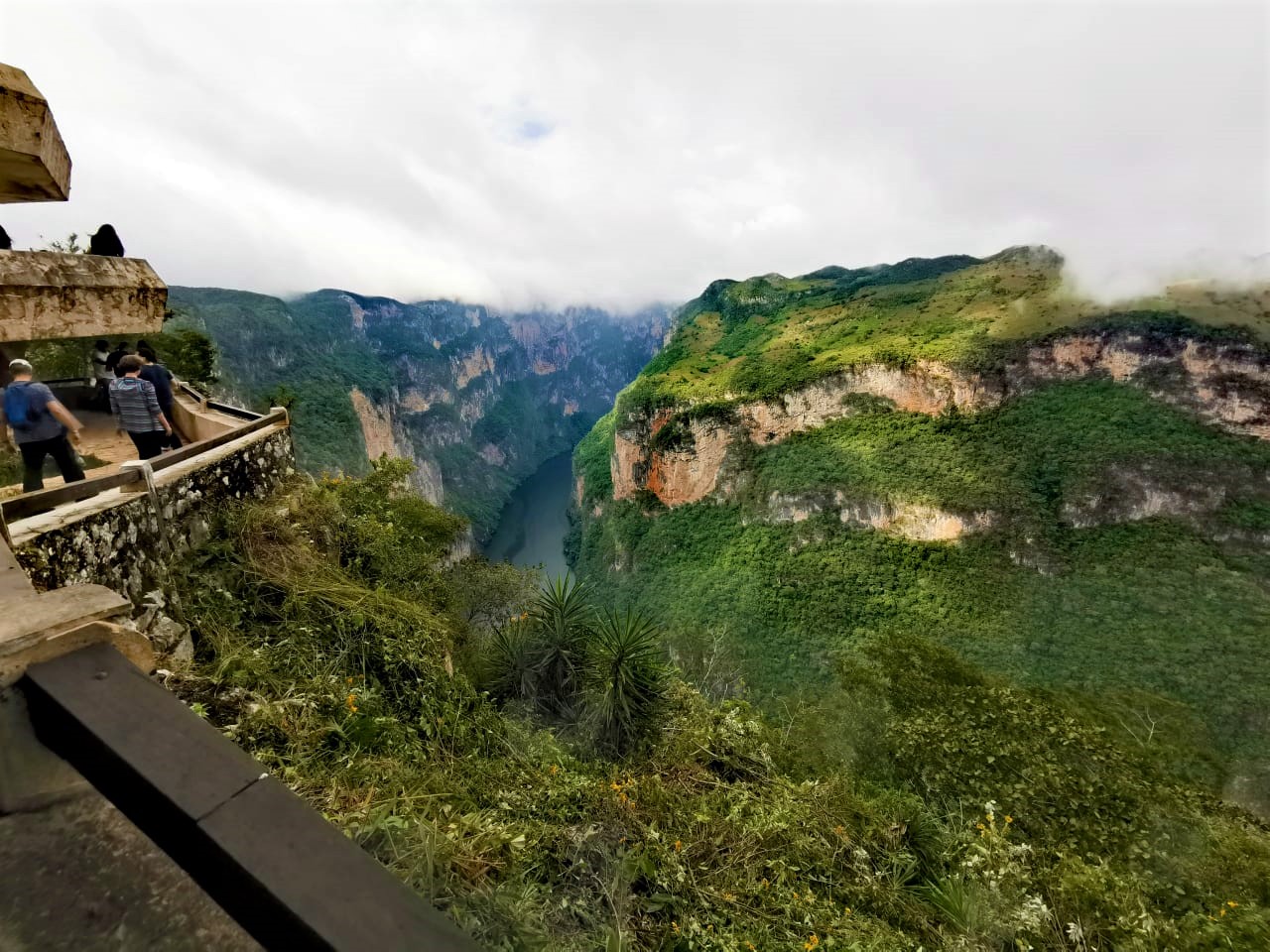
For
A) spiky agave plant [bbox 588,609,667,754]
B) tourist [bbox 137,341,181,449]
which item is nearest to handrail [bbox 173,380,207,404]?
tourist [bbox 137,341,181,449]

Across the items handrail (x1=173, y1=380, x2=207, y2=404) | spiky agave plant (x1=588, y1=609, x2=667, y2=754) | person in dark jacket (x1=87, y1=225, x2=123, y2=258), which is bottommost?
spiky agave plant (x1=588, y1=609, x2=667, y2=754)

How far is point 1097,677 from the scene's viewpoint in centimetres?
2688

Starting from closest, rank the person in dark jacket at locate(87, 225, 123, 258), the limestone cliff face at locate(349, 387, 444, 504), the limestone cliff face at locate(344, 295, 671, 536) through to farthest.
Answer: the person in dark jacket at locate(87, 225, 123, 258) → the limestone cliff face at locate(349, 387, 444, 504) → the limestone cliff face at locate(344, 295, 671, 536)

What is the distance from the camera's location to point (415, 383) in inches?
4003

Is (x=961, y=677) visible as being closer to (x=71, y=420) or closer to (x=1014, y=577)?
(x=1014, y=577)

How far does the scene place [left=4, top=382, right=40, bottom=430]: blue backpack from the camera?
453 cm

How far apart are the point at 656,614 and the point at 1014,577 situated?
81.2 feet

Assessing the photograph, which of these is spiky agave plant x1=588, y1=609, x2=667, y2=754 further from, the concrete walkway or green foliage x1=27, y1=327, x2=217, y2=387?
green foliage x1=27, y1=327, x2=217, y2=387

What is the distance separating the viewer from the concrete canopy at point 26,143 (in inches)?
62.5

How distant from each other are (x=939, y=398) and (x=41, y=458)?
4835 centimetres

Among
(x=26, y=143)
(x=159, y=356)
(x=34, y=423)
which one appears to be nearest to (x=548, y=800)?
(x=26, y=143)

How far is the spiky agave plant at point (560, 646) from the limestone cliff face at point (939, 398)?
36627 millimetres

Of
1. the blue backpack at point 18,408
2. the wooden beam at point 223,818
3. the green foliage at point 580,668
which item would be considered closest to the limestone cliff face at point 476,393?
the green foliage at point 580,668

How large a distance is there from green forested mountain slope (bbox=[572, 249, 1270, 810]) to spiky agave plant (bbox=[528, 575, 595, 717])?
547 inches
